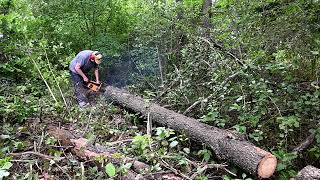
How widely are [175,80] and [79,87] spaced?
7.89 ft

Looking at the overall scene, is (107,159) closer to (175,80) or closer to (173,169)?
(173,169)

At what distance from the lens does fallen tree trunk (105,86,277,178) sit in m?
3.54

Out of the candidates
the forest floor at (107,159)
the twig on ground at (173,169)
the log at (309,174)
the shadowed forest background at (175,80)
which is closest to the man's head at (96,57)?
the shadowed forest background at (175,80)

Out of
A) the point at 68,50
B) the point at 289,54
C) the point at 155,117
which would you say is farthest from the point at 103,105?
the point at 289,54

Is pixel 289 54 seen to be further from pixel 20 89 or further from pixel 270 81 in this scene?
pixel 20 89


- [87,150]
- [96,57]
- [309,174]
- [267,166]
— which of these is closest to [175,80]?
[96,57]

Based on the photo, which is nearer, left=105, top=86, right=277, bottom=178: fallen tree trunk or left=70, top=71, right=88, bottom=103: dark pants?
left=105, top=86, right=277, bottom=178: fallen tree trunk

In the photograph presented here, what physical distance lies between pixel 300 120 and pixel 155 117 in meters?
2.20

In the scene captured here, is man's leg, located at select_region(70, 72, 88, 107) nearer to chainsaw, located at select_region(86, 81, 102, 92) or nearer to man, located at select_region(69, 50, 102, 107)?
man, located at select_region(69, 50, 102, 107)

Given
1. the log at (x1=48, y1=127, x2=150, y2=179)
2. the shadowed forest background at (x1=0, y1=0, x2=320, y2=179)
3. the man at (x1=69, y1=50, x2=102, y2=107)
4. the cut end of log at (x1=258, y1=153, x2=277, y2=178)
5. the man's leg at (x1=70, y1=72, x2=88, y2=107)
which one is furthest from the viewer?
the man at (x1=69, y1=50, x2=102, y2=107)

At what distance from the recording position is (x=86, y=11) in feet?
27.3

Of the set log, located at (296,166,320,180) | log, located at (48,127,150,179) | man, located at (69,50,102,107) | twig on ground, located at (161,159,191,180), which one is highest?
man, located at (69,50,102,107)

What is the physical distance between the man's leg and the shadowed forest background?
0.19m

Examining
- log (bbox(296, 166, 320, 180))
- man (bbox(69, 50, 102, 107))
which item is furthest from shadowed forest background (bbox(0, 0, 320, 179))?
log (bbox(296, 166, 320, 180))
